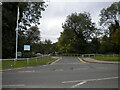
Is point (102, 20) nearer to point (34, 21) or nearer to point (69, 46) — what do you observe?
point (69, 46)

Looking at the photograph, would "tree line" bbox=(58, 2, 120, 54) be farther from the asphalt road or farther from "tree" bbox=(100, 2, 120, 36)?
the asphalt road

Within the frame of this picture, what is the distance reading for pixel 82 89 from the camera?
7.30 metres

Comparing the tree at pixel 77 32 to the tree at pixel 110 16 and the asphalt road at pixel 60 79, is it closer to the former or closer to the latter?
the tree at pixel 110 16

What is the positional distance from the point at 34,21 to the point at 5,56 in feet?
33.6

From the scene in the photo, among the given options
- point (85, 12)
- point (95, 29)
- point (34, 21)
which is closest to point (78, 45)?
point (95, 29)

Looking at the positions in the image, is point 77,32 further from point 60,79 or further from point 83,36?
point 60,79

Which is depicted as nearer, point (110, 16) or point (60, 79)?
point (60, 79)

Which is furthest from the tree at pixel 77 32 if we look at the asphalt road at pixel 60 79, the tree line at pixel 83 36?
the asphalt road at pixel 60 79

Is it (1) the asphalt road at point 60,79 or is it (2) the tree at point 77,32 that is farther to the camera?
(2) the tree at point 77,32

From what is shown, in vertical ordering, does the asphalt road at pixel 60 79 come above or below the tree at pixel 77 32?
below

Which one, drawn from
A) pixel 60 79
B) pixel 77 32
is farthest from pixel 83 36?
pixel 60 79

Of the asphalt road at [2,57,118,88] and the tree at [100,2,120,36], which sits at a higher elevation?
the tree at [100,2,120,36]

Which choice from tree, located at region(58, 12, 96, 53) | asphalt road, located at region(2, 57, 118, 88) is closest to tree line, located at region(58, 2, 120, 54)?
tree, located at region(58, 12, 96, 53)

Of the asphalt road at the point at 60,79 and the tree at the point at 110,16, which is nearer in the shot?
the asphalt road at the point at 60,79
